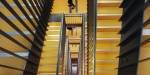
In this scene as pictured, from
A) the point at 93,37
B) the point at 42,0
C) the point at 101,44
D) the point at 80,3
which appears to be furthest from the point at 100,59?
the point at 80,3

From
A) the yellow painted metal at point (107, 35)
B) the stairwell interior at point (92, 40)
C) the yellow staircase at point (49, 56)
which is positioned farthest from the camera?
the yellow painted metal at point (107, 35)

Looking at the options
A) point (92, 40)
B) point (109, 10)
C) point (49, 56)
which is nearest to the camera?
point (92, 40)

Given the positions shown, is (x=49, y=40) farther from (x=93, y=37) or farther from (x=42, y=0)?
(x=93, y=37)

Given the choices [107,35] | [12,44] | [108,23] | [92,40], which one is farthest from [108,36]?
[12,44]

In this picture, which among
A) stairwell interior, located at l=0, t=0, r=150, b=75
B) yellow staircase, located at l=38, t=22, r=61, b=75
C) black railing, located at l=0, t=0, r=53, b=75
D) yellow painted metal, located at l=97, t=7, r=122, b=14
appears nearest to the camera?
black railing, located at l=0, t=0, r=53, b=75

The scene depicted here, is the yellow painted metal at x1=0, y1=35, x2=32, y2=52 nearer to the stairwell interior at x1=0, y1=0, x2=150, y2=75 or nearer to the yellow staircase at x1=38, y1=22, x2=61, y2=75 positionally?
the stairwell interior at x1=0, y1=0, x2=150, y2=75

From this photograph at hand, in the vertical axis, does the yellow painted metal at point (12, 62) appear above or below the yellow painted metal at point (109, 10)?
below

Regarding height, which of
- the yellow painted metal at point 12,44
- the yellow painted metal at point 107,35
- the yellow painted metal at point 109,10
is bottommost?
the yellow painted metal at point 12,44

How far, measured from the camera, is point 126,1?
12.0 feet

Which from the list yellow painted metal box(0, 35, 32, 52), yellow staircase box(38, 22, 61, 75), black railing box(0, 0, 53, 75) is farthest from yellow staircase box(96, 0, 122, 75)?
yellow painted metal box(0, 35, 32, 52)

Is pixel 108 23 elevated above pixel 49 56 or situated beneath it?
elevated above

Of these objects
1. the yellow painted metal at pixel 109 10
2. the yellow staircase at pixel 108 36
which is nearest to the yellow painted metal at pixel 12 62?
the yellow staircase at pixel 108 36

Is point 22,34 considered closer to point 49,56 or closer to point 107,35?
point 49,56

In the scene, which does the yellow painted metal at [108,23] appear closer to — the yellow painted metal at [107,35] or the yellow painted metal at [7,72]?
the yellow painted metal at [107,35]
